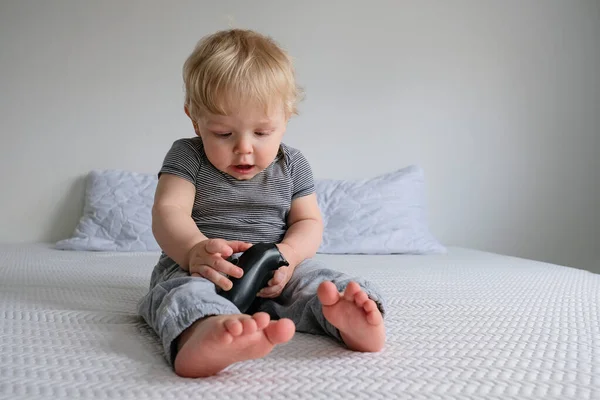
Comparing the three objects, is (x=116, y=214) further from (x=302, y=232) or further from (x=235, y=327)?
(x=235, y=327)

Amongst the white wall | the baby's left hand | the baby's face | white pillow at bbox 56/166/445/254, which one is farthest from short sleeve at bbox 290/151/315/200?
the white wall

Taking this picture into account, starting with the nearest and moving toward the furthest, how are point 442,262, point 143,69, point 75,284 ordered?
point 75,284, point 442,262, point 143,69

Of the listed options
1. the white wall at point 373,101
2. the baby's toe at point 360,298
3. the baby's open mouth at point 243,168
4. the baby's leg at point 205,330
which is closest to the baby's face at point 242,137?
the baby's open mouth at point 243,168

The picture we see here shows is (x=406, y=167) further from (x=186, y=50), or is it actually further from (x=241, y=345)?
(x=241, y=345)

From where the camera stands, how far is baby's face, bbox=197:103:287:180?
3.46ft

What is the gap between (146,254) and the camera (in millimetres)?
2092

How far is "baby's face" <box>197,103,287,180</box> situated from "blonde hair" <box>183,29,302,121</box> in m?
0.02

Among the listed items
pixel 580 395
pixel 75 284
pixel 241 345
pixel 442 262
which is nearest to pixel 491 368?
pixel 580 395

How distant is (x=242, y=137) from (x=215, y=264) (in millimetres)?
260

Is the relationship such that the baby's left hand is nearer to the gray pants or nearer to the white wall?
the gray pants

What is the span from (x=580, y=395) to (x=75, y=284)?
1.04m

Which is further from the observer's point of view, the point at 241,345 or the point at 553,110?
the point at 553,110

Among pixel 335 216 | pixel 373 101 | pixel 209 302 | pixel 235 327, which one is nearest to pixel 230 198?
pixel 209 302

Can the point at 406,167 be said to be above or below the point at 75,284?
above
